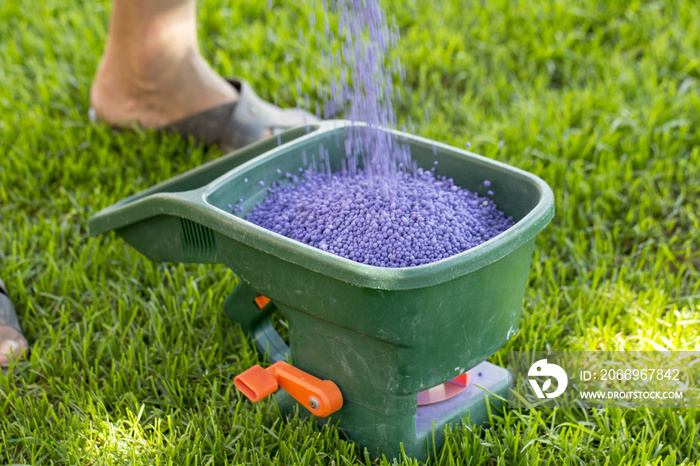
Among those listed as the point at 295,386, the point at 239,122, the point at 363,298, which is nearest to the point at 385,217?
the point at 363,298

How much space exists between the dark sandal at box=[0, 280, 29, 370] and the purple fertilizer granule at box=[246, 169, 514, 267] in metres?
0.63

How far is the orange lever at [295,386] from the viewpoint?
1.38 meters

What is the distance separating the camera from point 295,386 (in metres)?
1.42

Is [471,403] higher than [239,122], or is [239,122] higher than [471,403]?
[239,122]

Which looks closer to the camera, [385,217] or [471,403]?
[385,217]

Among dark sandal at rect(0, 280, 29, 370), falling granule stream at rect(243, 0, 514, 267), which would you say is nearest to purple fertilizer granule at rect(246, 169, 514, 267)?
falling granule stream at rect(243, 0, 514, 267)

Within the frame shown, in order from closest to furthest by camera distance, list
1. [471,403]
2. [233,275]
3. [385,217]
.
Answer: [385,217] < [471,403] < [233,275]

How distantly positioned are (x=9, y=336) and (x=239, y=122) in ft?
3.41

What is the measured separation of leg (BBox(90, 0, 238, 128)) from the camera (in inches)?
92.6

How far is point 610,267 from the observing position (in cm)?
201

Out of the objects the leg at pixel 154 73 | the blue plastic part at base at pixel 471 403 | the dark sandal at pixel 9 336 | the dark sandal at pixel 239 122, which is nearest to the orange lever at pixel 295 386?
the blue plastic part at base at pixel 471 403

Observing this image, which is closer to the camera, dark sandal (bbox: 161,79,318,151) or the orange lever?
the orange lever

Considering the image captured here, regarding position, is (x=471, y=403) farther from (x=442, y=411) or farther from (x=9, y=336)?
(x=9, y=336)

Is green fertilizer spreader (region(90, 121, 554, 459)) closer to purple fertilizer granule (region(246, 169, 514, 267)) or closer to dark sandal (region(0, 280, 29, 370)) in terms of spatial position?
purple fertilizer granule (region(246, 169, 514, 267))
